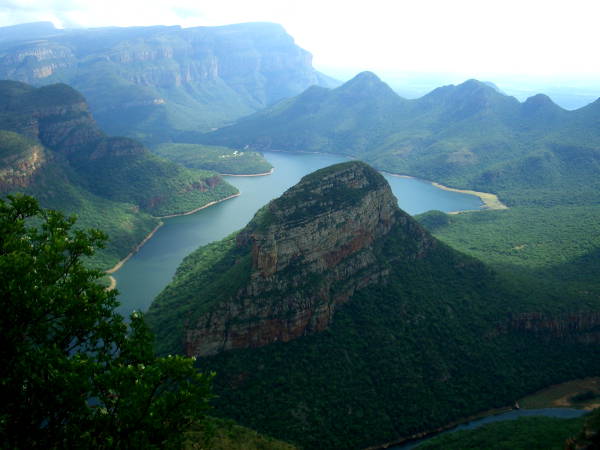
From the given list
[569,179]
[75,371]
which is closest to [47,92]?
[75,371]

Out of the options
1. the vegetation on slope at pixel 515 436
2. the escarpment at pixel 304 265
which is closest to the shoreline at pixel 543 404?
the vegetation on slope at pixel 515 436

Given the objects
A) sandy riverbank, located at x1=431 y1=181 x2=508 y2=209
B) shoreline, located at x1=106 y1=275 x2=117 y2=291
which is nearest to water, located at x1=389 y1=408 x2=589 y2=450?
shoreline, located at x1=106 y1=275 x2=117 y2=291

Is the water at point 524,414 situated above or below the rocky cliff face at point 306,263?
below

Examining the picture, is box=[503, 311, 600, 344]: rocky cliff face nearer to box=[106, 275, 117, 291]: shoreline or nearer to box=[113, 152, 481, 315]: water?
box=[113, 152, 481, 315]: water

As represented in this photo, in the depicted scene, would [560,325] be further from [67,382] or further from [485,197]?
[485,197]

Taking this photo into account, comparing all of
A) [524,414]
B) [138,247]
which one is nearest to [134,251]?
[138,247]

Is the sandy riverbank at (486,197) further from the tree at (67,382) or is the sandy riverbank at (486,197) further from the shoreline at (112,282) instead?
the tree at (67,382)
